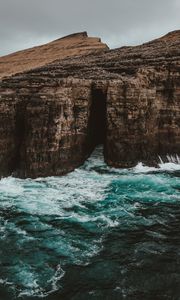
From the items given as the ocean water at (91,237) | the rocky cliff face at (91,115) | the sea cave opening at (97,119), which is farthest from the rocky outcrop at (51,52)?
the ocean water at (91,237)

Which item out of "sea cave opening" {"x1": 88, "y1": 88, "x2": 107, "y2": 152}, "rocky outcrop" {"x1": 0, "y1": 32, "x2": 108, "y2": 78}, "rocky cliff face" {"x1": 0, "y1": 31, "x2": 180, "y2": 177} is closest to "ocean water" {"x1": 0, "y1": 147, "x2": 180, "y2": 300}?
"rocky cliff face" {"x1": 0, "y1": 31, "x2": 180, "y2": 177}

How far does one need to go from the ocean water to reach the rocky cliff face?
2109mm

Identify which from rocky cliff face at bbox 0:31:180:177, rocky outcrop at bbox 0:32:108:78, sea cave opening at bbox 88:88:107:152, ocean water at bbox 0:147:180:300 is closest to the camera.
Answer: ocean water at bbox 0:147:180:300

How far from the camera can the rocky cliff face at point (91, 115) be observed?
1256 inches

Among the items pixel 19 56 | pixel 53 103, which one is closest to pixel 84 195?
pixel 53 103

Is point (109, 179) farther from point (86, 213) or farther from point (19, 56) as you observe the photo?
point (19, 56)

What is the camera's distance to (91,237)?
70.8 feet

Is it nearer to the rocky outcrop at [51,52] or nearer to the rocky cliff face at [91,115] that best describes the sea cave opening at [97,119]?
the rocky cliff face at [91,115]

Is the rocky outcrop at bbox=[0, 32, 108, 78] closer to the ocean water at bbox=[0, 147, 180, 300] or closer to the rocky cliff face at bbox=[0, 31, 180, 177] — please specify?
the rocky cliff face at bbox=[0, 31, 180, 177]

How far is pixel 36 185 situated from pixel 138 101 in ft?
37.8

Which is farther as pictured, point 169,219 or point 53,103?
point 53,103

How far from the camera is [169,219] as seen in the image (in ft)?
78.8

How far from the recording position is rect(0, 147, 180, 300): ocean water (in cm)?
1697

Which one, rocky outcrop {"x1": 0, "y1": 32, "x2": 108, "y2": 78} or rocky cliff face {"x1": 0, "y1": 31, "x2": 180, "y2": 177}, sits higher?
rocky outcrop {"x1": 0, "y1": 32, "x2": 108, "y2": 78}
